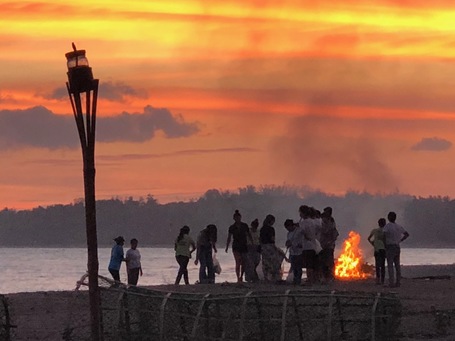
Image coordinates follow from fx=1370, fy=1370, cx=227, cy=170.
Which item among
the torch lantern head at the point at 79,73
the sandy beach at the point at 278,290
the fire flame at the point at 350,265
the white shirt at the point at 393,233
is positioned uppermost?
the torch lantern head at the point at 79,73

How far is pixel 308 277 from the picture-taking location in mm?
31422

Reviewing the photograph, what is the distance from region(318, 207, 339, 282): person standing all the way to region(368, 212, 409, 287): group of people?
117cm

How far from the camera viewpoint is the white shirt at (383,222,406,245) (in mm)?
30125

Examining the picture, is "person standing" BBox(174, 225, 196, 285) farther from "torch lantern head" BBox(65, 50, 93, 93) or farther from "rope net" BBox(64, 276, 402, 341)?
"torch lantern head" BBox(65, 50, 93, 93)

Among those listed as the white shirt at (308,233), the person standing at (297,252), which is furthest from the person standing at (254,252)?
the white shirt at (308,233)

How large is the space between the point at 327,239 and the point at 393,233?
1.71 metres

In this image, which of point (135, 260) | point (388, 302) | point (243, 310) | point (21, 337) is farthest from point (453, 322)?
point (135, 260)

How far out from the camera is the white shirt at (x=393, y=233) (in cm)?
3012

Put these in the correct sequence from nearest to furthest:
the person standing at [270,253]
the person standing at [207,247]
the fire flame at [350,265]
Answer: the person standing at [270,253] < the person standing at [207,247] < the fire flame at [350,265]

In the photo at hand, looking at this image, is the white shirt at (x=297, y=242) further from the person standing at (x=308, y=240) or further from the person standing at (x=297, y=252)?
the person standing at (x=308, y=240)

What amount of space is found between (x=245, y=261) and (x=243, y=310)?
12.8 metres

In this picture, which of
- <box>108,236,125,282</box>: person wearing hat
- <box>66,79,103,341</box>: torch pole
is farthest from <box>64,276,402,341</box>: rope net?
<box>108,236,125,282</box>: person wearing hat

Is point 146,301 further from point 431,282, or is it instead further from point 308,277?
point 431,282

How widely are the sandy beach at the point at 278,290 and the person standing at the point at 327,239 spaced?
0.51 metres
